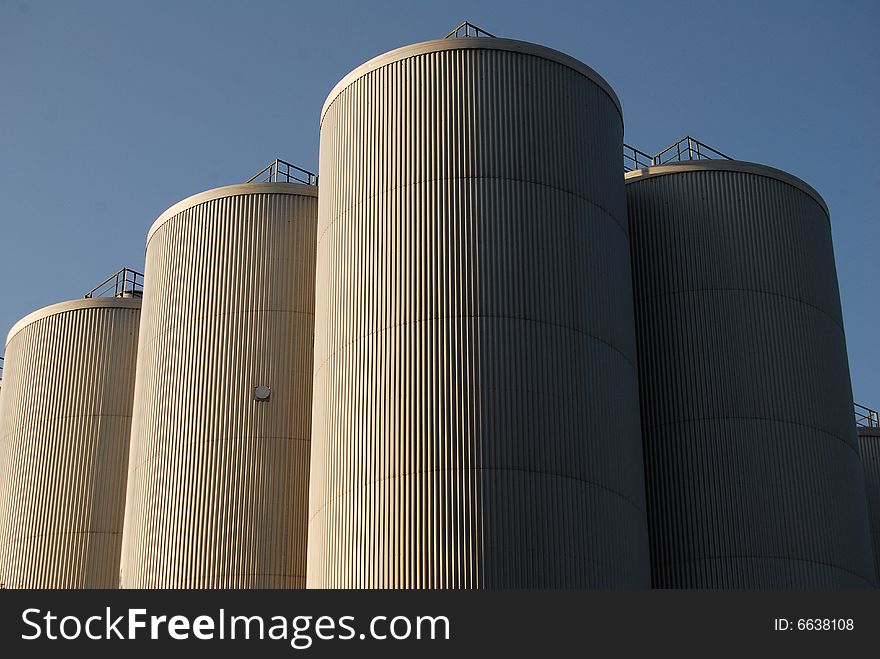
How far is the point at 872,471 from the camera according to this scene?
6506cm

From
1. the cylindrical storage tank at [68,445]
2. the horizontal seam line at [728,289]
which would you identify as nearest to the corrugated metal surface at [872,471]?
the horizontal seam line at [728,289]

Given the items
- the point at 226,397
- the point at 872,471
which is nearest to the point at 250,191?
the point at 226,397

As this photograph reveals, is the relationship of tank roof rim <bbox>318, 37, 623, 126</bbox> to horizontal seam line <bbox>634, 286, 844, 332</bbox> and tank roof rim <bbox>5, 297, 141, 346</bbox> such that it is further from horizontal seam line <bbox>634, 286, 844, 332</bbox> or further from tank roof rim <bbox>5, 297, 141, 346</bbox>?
tank roof rim <bbox>5, 297, 141, 346</bbox>

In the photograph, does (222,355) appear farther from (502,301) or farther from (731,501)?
(731,501)

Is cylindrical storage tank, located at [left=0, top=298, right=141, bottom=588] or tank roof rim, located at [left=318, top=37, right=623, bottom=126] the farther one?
cylindrical storage tank, located at [left=0, top=298, right=141, bottom=588]

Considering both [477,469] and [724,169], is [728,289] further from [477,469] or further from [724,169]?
[477,469]

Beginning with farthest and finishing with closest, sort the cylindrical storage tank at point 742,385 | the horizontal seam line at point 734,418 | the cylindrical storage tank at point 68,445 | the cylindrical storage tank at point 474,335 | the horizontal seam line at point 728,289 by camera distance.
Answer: the cylindrical storage tank at point 68,445
the horizontal seam line at point 728,289
the horizontal seam line at point 734,418
the cylindrical storage tank at point 742,385
the cylindrical storage tank at point 474,335

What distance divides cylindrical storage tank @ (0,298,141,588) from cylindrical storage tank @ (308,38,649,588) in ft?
48.7

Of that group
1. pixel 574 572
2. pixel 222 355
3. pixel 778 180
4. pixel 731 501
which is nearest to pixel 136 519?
pixel 222 355

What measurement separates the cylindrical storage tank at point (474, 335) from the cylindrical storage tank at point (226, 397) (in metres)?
4.66

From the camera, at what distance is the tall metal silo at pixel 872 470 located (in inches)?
2509

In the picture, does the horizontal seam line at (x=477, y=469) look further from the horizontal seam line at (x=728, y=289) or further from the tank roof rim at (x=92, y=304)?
the tank roof rim at (x=92, y=304)

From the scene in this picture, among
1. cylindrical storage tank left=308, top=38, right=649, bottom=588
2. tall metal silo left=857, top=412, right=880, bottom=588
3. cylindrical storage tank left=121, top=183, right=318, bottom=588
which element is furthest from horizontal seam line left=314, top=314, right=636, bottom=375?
tall metal silo left=857, top=412, right=880, bottom=588

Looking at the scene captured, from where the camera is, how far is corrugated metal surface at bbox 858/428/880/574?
63719 millimetres
